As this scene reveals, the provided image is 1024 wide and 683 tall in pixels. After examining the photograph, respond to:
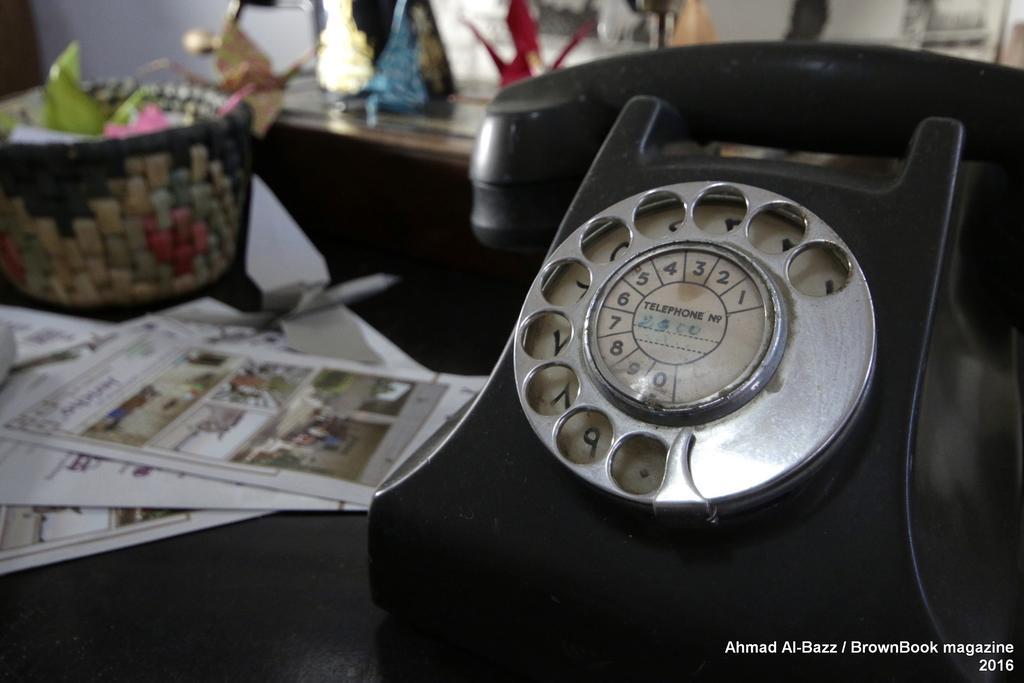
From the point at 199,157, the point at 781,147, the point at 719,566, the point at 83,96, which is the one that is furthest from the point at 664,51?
the point at 83,96

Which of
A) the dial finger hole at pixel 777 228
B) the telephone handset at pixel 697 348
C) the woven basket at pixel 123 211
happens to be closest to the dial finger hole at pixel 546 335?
the telephone handset at pixel 697 348

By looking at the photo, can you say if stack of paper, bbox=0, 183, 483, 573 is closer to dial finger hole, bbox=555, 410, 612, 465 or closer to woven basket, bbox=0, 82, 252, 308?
woven basket, bbox=0, 82, 252, 308

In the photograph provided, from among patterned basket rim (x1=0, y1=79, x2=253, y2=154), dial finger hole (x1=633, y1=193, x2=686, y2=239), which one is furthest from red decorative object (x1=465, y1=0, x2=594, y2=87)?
dial finger hole (x1=633, y1=193, x2=686, y2=239)

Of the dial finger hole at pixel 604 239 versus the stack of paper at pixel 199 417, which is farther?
the stack of paper at pixel 199 417

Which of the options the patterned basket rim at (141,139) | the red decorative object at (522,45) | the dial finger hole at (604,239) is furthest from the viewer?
the red decorative object at (522,45)

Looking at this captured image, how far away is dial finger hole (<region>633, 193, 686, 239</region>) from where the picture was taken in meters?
0.44

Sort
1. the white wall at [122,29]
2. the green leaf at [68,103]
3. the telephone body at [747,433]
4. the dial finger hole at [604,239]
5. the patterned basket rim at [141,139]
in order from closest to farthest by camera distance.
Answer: the telephone body at [747,433]
the dial finger hole at [604,239]
the patterned basket rim at [141,139]
the green leaf at [68,103]
the white wall at [122,29]

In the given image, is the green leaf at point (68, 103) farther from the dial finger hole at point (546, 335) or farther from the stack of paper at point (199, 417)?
the dial finger hole at point (546, 335)

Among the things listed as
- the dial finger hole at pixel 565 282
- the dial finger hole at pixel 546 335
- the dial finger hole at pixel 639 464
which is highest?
the dial finger hole at pixel 565 282

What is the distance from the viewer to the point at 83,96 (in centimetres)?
88

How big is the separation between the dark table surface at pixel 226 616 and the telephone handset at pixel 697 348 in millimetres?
139

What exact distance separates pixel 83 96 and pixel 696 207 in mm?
723

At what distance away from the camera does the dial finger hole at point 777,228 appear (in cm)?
42

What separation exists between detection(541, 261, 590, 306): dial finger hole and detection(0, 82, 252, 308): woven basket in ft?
1.55
